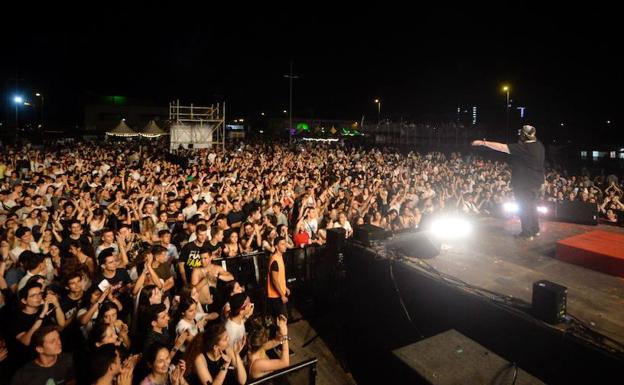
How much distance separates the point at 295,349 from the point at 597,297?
A: 3.56 meters

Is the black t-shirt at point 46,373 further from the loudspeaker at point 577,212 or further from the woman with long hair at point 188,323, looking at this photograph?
the loudspeaker at point 577,212

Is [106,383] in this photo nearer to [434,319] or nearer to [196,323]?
[196,323]

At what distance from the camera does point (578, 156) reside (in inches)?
929

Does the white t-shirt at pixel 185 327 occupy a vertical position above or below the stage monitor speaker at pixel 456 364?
below

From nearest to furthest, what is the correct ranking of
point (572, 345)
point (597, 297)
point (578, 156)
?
point (572, 345) < point (597, 297) < point (578, 156)

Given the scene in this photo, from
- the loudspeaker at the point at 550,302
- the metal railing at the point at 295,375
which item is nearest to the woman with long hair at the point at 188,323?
the metal railing at the point at 295,375

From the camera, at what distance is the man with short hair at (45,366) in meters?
2.82

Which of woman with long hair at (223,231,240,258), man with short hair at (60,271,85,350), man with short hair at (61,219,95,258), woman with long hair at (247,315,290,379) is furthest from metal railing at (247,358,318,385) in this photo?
man with short hair at (61,219,95,258)

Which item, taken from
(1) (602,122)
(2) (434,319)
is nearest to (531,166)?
(2) (434,319)

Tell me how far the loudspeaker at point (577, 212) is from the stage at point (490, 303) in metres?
0.30

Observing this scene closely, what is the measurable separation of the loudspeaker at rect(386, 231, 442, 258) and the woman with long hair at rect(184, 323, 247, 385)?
2.78 m

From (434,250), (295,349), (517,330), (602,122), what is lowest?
(295,349)

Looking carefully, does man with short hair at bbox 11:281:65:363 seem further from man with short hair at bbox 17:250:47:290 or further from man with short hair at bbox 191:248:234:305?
man with short hair at bbox 191:248:234:305

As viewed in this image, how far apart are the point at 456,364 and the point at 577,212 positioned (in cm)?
650
